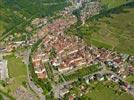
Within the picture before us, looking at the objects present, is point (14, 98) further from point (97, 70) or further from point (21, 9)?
point (21, 9)

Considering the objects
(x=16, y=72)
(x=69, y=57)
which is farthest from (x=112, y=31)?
(x=16, y=72)

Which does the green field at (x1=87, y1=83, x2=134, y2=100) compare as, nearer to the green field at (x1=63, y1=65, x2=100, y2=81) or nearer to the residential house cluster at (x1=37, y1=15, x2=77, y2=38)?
the green field at (x1=63, y1=65, x2=100, y2=81)

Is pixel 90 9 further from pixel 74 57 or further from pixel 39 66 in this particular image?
pixel 39 66

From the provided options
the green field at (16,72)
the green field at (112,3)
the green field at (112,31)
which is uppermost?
the green field at (112,3)

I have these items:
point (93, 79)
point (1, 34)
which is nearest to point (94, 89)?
point (93, 79)

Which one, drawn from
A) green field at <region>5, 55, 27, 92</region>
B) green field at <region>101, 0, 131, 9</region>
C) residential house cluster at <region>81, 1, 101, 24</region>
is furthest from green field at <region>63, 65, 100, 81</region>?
green field at <region>101, 0, 131, 9</region>

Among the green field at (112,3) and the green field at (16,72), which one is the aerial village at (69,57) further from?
the green field at (112,3)

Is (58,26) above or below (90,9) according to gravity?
below

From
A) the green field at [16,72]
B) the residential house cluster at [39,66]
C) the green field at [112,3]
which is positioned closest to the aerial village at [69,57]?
the residential house cluster at [39,66]
